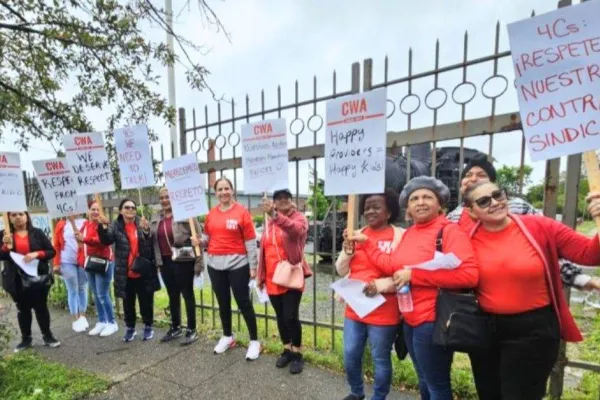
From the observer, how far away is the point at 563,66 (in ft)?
5.60

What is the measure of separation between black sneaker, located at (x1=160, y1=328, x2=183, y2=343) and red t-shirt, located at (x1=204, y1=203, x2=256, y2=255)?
4.38 ft

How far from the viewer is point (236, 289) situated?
11.8ft

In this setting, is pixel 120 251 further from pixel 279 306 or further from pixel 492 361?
pixel 492 361

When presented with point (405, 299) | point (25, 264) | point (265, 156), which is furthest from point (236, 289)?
point (25, 264)

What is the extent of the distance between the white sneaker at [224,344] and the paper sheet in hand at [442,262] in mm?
2647

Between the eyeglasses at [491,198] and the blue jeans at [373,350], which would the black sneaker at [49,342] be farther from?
the eyeglasses at [491,198]

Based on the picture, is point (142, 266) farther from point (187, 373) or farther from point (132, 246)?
point (187, 373)

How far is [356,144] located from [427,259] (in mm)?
868

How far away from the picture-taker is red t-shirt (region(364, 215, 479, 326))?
182 cm

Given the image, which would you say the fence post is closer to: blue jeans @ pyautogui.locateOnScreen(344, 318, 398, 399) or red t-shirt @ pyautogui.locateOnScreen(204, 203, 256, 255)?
red t-shirt @ pyautogui.locateOnScreen(204, 203, 256, 255)

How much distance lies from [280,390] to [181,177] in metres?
Answer: 2.19

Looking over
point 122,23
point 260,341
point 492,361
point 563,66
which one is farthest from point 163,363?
point 563,66

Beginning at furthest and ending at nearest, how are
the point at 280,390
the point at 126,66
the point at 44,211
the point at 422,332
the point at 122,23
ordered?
1. the point at 44,211
2. the point at 126,66
3. the point at 122,23
4. the point at 280,390
5. the point at 422,332

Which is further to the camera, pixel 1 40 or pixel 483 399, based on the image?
pixel 1 40
